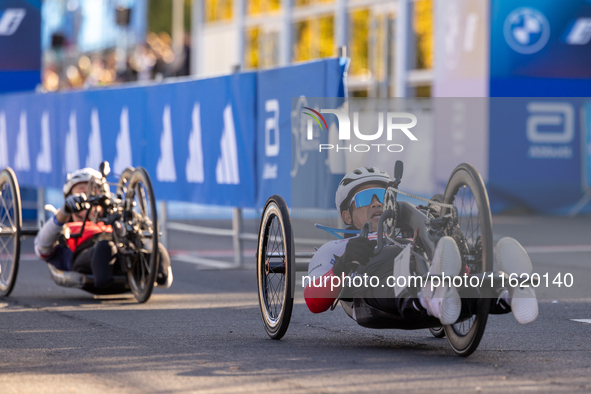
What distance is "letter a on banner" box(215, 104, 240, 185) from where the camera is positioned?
11336mm

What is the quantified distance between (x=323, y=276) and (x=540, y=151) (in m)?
15.7

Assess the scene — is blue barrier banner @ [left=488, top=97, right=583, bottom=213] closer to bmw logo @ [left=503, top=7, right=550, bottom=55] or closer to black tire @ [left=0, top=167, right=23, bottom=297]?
bmw logo @ [left=503, top=7, right=550, bottom=55]

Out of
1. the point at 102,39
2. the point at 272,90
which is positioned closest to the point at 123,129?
the point at 272,90

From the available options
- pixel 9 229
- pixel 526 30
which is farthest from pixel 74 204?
pixel 526 30

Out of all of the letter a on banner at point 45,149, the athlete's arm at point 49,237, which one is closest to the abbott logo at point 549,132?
the letter a on banner at point 45,149

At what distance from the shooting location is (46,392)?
5168mm

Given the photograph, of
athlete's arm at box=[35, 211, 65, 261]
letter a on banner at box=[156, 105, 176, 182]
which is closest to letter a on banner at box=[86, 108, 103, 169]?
letter a on banner at box=[156, 105, 176, 182]

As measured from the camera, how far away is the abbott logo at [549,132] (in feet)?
69.8

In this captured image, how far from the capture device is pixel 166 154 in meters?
12.7

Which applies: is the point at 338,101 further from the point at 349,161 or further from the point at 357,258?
the point at 357,258

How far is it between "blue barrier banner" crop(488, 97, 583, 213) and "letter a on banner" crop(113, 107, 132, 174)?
9.25 metres

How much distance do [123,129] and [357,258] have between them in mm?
7993

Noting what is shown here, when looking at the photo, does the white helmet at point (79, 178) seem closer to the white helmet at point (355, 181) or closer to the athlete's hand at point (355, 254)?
the white helmet at point (355, 181)

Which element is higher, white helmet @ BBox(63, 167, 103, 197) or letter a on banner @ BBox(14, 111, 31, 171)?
letter a on banner @ BBox(14, 111, 31, 171)
